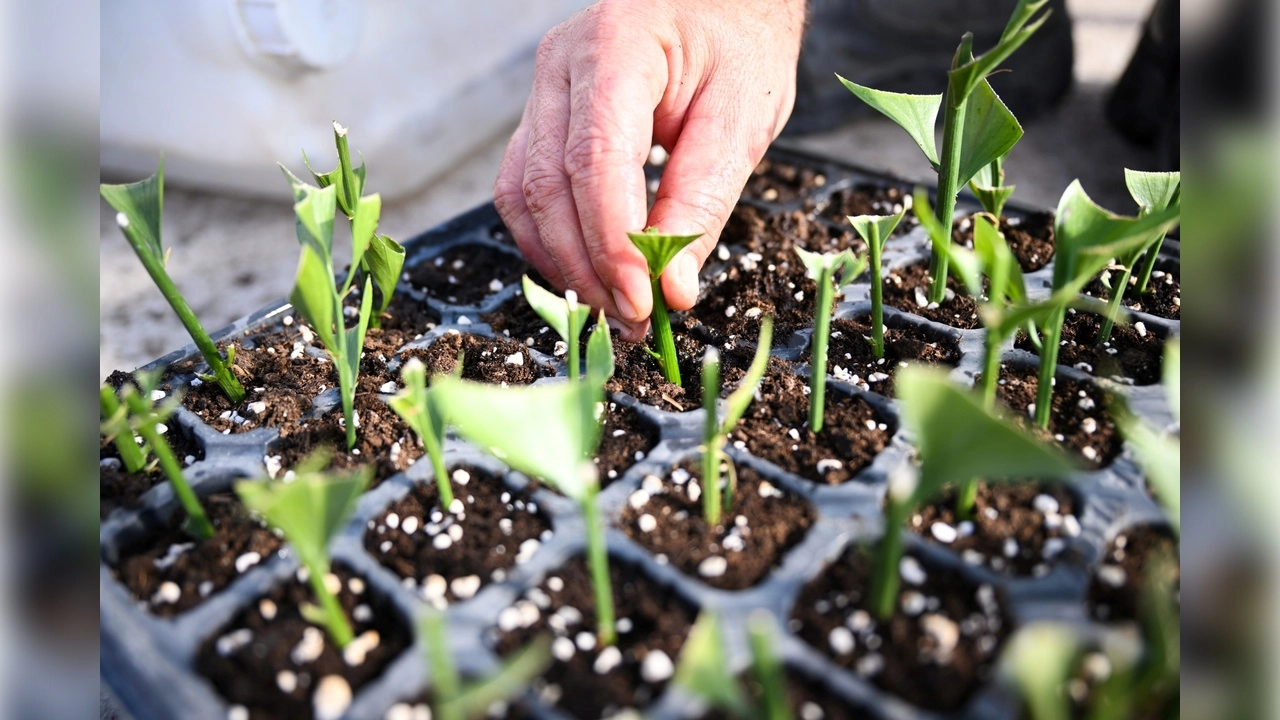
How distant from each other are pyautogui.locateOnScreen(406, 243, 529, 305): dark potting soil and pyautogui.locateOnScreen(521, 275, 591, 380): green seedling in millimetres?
205

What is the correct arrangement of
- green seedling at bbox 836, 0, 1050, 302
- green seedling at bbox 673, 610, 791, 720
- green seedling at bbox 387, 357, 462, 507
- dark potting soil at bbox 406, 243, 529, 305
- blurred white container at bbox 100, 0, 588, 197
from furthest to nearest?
blurred white container at bbox 100, 0, 588, 197 → dark potting soil at bbox 406, 243, 529, 305 → green seedling at bbox 836, 0, 1050, 302 → green seedling at bbox 387, 357, 462, 507 → green seedling at bbox 673, 610, 791, 720

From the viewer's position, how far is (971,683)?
33 cm

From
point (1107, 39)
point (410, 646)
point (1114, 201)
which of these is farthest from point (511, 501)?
point (1107, 39)

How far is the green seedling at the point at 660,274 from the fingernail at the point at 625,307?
2 cm

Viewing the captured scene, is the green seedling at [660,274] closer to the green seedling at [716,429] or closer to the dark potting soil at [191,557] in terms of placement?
the green seedling at [716,429]

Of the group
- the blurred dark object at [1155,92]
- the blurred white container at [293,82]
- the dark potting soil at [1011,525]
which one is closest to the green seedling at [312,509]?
the dark potting soil at [1011,525]

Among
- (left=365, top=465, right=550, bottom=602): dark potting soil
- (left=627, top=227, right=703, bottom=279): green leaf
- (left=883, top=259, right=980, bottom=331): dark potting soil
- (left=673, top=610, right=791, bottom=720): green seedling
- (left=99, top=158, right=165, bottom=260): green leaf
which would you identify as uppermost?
(left=99, top=158, right=165, bottom=260): green leaf

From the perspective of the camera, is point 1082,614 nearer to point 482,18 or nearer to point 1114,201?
point 1114,201

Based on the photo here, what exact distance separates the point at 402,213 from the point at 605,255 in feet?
2.06

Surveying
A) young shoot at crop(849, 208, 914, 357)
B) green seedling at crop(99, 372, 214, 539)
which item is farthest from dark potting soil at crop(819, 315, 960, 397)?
green seedling at crop(99, 372, 214, 539)

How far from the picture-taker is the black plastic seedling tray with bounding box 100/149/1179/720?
346 mm

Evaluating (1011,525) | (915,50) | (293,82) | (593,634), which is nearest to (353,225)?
(593,634)

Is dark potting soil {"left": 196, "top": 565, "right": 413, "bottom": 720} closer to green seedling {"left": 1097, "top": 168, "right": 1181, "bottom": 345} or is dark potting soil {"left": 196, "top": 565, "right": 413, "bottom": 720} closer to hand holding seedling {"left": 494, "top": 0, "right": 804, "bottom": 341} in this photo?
hand holding seedling {"left": 494, "top": 0, "right": 804, "bottom": 341}

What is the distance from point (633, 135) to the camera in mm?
560
